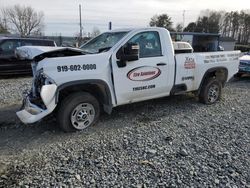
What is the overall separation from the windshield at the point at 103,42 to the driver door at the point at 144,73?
347mm

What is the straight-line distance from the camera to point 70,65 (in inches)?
164

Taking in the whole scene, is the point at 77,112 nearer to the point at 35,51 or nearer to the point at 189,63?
the point at 35,51

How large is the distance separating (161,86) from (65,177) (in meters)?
2.97

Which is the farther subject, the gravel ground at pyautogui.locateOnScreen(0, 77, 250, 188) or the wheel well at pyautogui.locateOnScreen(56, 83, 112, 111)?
the wheel well at pyautogui.locateOnScreen(56, 83, 112, 111)

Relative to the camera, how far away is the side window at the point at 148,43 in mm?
4988

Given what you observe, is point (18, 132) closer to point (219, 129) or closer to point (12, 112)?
point (12, 112)

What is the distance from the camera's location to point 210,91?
6.48 metres

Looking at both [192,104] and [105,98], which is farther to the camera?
[192,104]

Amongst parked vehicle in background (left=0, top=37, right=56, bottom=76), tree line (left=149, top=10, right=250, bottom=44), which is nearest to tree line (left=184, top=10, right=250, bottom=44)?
tree line (left=149, top=10, right=250, bottom=44)

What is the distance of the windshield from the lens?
4934 mm

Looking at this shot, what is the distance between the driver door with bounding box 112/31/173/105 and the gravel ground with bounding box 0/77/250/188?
59cm

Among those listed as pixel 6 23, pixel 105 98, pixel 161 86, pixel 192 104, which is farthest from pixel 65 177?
pixel 6 23

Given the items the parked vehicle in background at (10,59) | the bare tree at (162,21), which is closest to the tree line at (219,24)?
the bare tree at (162,21)

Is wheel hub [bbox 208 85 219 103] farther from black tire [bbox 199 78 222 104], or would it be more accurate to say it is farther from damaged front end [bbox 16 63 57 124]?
damaged front end [bbox 16 63 57 124]
